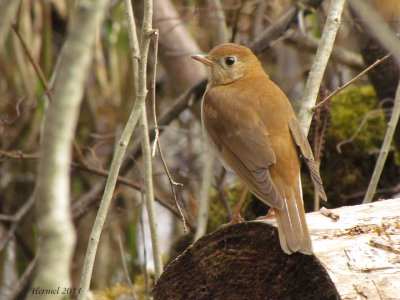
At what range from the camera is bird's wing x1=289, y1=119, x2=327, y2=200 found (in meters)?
3.90

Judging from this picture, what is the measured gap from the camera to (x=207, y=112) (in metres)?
4.51

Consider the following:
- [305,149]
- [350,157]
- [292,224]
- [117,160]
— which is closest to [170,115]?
[350,157]

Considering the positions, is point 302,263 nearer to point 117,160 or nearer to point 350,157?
point 117,160

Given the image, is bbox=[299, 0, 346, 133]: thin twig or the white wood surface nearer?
the white wood surface

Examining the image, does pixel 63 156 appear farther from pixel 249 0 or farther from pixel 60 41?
pixel 60 41

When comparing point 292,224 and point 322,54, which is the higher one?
point 322,54

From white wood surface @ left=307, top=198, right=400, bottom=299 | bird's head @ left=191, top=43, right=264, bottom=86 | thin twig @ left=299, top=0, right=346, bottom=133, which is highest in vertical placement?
bird's head @ left=191, top=43, right=264, bottom=86

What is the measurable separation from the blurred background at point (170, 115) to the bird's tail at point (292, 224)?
1063 mm

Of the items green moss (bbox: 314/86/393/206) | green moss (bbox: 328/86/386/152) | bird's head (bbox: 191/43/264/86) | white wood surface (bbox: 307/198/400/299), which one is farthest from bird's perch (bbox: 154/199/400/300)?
green moss (bbox: 328/86/386/152)

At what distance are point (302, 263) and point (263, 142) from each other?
39.6 inches

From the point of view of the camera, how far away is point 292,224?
327 centimetres

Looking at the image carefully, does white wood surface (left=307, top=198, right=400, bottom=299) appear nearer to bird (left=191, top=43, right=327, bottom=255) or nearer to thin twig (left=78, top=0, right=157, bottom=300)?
bird (left=191, top=43, right=327, bottom=255)

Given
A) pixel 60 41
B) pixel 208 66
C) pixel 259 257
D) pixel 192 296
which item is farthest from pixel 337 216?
pixel 60 41

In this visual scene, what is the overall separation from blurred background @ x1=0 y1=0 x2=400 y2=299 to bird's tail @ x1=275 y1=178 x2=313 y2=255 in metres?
1.06
